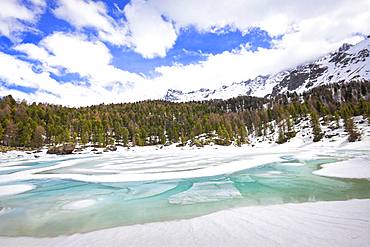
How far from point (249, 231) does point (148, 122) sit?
107018mm

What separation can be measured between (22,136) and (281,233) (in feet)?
263

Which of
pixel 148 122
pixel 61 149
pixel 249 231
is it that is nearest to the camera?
pixel 249 231

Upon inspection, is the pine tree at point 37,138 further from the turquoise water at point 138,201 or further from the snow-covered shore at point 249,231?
the snow-covered shore at point 249,231

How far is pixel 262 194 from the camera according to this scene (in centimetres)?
973

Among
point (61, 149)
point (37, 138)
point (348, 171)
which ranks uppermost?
point (37, 138)

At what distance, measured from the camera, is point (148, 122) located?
111125 mm

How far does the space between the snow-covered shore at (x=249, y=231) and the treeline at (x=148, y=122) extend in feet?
203

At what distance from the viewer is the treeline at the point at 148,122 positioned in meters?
71.4

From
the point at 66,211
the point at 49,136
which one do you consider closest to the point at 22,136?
the point at 49,136

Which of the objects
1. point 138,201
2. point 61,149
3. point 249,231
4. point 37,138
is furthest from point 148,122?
point 249,231

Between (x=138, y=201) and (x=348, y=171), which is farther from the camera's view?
(x=348, y=171)

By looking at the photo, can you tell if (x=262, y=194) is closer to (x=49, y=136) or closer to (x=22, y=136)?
(x=22, y=136)

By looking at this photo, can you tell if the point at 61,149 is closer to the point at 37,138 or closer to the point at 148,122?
the point at 37,138

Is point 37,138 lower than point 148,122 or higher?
lower
